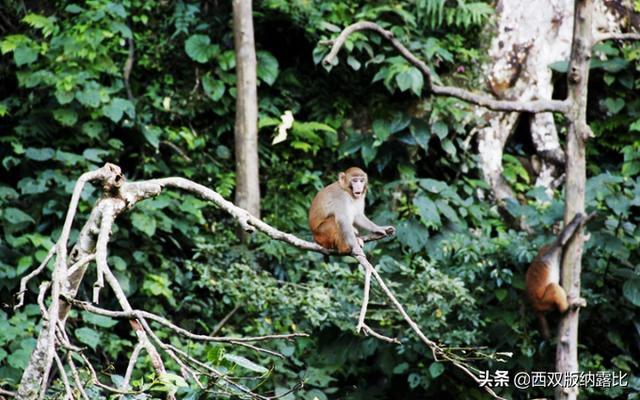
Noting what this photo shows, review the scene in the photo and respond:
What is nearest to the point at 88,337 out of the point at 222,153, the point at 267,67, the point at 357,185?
the point at 357,185

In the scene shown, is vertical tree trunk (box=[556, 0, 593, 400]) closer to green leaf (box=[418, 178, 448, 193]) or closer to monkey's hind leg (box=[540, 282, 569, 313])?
monkey's hind leg (box=[540, 282, 569, 313])

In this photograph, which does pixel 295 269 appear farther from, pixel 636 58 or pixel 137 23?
pixel 636 58

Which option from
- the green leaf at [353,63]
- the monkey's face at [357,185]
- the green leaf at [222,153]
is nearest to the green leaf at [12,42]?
the green leaf at [222,153]

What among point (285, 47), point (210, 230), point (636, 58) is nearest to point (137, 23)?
point (285, 47)

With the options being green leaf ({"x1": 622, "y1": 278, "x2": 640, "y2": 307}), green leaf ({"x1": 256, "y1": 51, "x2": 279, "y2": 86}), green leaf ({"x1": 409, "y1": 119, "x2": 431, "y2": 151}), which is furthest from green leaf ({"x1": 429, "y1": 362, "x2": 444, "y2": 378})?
green leaf ({"x1": 256, "y1": 51, "x2": 279, "y2": 86})

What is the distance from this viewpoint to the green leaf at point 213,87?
9.16m

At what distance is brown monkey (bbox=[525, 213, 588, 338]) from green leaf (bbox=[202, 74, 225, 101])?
379cm

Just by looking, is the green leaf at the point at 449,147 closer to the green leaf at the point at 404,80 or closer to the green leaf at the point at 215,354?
the green leaf at the point at 404,80

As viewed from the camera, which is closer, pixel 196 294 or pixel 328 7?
pixel 196 294

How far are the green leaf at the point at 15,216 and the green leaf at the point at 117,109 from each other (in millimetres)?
1216

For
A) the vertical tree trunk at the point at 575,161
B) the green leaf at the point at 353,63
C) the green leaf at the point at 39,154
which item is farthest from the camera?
the green leaf at the point at 353,63

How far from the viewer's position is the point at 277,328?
24.5 feet

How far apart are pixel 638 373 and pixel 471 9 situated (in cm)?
396

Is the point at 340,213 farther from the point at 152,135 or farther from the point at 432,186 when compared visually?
the point at 152,135
